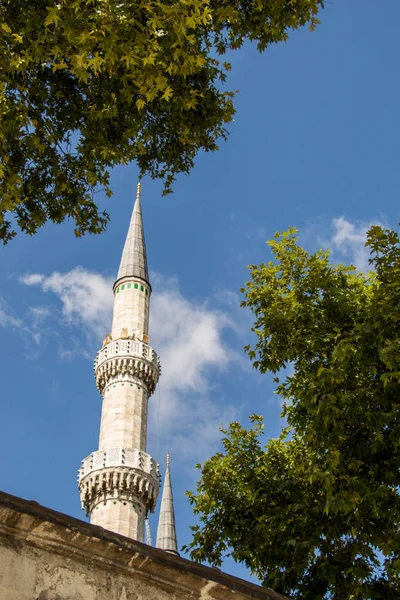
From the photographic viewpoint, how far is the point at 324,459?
33.1 ft

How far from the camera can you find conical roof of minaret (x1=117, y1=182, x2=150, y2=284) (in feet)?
A: 99.7

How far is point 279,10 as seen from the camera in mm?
9227

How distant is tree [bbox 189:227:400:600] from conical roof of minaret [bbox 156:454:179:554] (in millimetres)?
26734

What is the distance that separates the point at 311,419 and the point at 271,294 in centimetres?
257

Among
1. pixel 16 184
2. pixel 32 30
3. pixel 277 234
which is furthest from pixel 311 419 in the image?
pixel 32 30

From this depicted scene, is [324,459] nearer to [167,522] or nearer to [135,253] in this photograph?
[135,253]

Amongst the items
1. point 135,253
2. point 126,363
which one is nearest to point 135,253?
point 135,253

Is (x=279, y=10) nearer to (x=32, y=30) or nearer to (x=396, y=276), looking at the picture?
(x=32, y=30)

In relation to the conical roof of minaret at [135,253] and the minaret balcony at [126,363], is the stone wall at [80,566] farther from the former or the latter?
the conical roof of minaret at [135,253]

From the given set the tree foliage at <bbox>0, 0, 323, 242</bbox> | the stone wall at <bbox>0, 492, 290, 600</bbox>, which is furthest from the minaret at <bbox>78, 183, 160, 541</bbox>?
the stone wall at <bbox>0, 492, 290, 600</bbox>

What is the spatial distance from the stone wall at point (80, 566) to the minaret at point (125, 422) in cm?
1885

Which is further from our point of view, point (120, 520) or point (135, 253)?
point (135, 253)

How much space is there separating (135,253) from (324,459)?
22094mm

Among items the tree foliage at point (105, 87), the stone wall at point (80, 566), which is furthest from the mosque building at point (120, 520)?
the tree foliage at point (105, 87)
